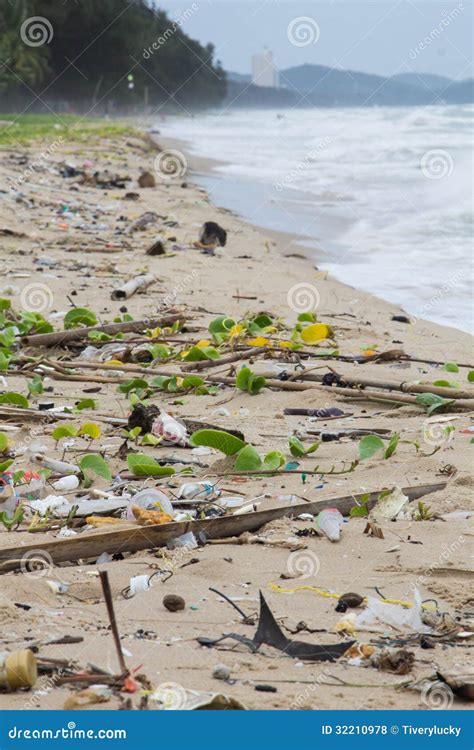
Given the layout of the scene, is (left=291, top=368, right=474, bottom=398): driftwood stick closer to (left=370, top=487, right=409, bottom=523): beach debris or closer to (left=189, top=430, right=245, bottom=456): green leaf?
(left=189, top=430, right=245, bottom=456): green leaf

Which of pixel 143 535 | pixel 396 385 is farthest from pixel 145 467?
pixel 396 385

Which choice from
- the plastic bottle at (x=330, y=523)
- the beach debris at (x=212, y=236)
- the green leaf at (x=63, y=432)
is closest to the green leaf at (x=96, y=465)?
the green leaf at (x=63, y=432)

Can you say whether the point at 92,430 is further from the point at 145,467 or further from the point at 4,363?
the point at 4,363

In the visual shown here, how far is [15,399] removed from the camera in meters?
4.96

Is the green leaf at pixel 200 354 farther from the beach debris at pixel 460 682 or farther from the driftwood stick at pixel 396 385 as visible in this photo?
the beach debris at pixel 460 682

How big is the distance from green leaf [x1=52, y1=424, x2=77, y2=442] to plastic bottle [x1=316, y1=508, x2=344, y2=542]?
142 cm

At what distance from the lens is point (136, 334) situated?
21.8 ft

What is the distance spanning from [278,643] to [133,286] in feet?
19.2

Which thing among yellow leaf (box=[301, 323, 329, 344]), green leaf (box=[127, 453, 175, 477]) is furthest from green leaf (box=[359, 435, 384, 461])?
yellow leaf (box=[301, 323, 329, 344])

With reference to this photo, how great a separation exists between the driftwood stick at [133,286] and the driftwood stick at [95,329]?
3.40ft

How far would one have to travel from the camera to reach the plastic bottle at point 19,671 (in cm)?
221

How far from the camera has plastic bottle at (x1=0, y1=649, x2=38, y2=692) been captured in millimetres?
2209

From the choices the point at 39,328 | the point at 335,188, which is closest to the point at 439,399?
the point at 39,328
